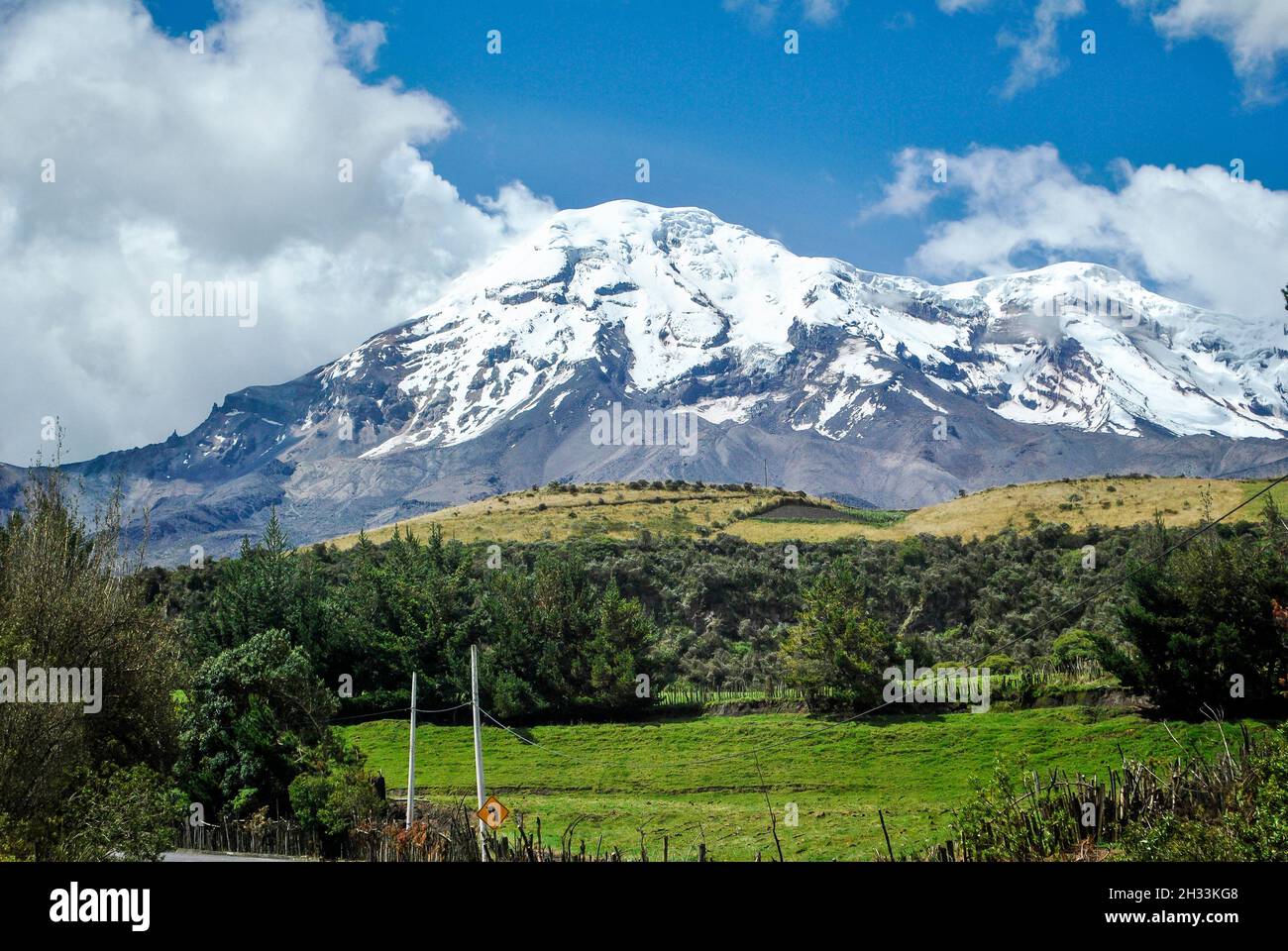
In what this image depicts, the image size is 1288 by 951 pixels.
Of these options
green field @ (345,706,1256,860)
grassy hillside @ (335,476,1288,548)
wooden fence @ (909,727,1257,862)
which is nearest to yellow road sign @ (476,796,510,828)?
green field @ (345,706,1256,860)

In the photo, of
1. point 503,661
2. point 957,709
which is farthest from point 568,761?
point 957,709

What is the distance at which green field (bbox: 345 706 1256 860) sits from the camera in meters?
34.9

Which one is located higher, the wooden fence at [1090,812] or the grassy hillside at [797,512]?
the grassy hillside at [797,512]

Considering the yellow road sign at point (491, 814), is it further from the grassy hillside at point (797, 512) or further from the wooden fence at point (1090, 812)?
the grassy hillside at point (797, 512)

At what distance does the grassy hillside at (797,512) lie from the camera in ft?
333

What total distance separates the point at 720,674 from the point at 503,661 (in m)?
13.2

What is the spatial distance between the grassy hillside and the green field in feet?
177

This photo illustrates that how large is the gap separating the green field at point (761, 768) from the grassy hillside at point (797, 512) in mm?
53821

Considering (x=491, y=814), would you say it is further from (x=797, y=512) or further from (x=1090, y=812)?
(x=797, y=512)

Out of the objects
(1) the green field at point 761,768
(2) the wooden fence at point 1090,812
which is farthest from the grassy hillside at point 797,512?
(2) the wooden fence at point 1090,812

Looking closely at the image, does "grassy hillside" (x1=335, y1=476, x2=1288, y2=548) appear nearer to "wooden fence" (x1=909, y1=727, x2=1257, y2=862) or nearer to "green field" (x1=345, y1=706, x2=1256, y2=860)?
"green field" (x1=345, y1=706, x2=1256, y2=860)

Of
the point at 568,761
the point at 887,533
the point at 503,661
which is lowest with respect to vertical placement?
the point at 568,761
